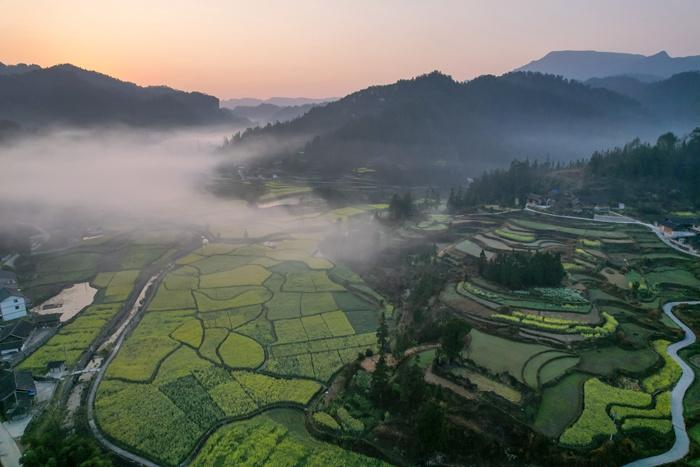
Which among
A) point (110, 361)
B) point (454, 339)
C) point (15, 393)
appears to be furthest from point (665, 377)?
point (15, 393)

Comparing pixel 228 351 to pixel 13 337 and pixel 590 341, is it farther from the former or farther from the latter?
pixel 590 341

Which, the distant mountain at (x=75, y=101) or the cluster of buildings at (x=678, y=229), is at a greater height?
the distant mountain at (x=75, y=101)

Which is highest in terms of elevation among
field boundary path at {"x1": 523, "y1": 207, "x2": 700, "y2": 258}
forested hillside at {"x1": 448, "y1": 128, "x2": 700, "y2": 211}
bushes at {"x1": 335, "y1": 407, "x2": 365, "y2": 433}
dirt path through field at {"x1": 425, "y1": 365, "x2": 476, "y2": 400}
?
forested hillside at {"x1": 448, "y1": 128, "x2": 700, "y2": 211}

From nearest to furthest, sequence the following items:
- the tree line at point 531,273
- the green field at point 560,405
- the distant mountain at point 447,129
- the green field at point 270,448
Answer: the green field at point 270,448 → the green field at point 560,405 → the tree line at point 531,273 → the distant mountain at point 447,129

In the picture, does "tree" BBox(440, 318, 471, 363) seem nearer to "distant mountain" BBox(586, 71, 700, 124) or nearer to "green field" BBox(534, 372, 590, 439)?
"green field" BBox(534, 372, 590, 439)

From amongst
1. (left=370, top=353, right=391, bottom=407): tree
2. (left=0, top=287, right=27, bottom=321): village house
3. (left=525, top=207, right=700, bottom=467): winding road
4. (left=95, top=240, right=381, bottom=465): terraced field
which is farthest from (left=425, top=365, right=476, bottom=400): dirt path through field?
(left=0, top=287, right=27, bottom=321): village house

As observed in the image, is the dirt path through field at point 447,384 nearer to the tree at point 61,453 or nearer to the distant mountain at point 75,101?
the tree at point 61,453

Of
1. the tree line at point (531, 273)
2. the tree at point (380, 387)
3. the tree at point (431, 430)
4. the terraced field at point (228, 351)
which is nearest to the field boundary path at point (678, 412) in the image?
the tree at point (431, 430)
